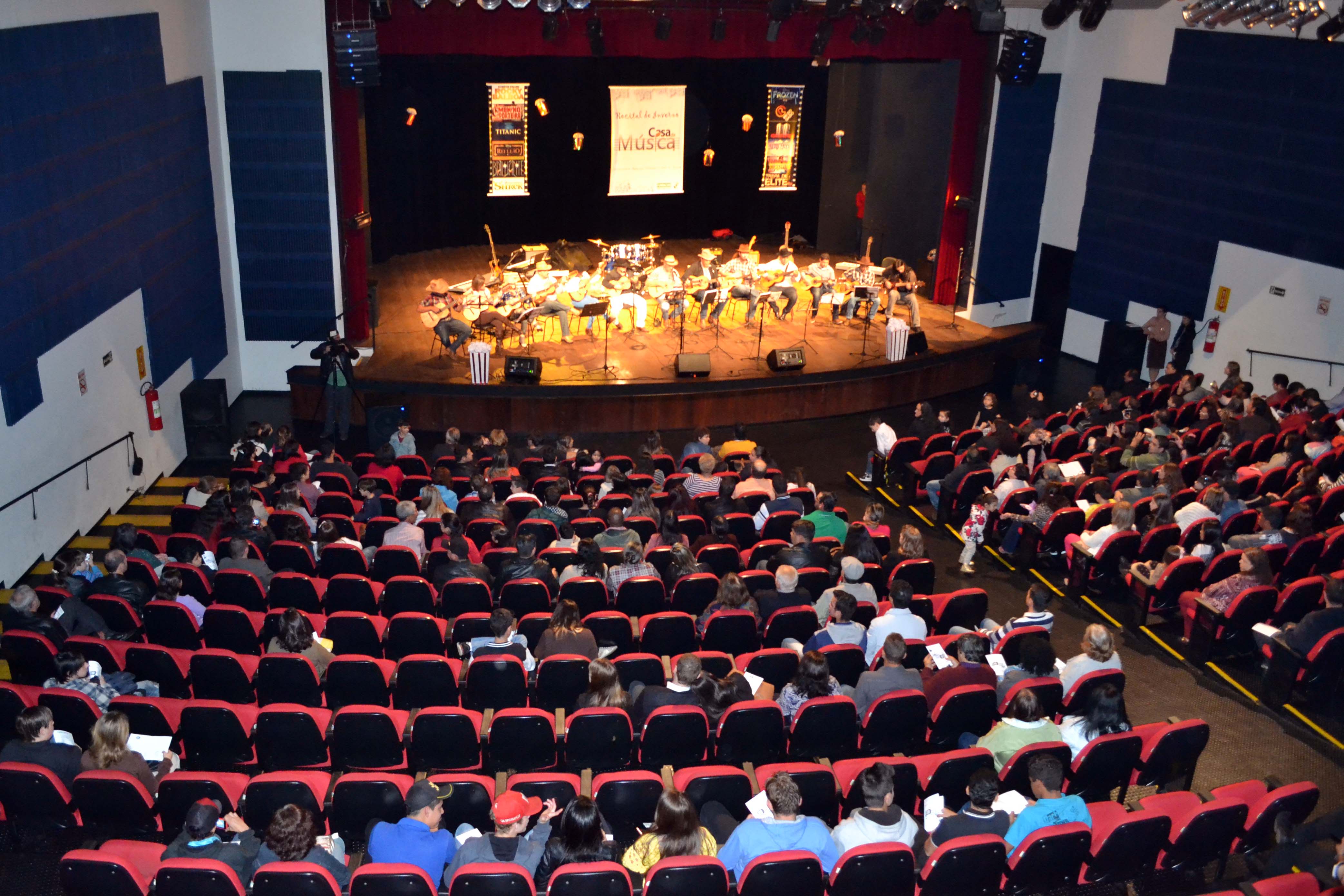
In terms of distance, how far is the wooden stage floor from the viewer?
13438mm

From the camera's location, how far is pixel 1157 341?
15.4 m

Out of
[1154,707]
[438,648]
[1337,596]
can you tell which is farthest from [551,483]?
[1337,596]

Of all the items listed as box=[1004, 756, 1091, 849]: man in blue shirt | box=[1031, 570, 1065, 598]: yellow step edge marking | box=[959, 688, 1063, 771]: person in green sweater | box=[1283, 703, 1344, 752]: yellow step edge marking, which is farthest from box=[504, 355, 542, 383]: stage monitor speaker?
box=[1004, 756, 1091, 849]: man in blue shirt

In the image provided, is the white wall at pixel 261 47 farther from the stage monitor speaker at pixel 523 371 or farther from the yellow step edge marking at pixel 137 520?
the yellow step edge marking at pixel 137 520

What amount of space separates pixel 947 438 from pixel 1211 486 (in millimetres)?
2960

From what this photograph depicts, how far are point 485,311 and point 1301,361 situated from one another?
34.3 ft

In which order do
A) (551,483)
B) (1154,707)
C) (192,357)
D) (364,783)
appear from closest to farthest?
(364,783), (1154,707), (551,483), (192,357)

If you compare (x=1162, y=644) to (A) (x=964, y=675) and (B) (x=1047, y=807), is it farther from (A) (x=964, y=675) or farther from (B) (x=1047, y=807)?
(B) (x=1047, y=807)

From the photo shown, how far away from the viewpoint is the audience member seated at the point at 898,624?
22.6 feet

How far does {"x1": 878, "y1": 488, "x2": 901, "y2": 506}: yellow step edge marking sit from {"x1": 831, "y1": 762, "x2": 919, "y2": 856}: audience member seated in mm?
6577

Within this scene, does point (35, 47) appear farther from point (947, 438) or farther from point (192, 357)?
point (947, 438)

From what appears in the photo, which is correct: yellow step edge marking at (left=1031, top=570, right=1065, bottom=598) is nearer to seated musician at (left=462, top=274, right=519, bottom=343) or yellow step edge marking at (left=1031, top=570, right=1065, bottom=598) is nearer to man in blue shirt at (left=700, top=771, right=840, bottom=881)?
man in blue shirt at (left=700, top=771, right=840, bottom=881)

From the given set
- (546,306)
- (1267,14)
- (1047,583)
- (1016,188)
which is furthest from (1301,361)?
(546,306)

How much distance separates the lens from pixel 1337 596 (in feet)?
23.8
